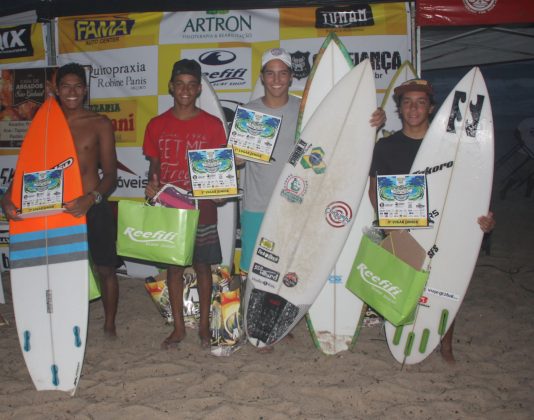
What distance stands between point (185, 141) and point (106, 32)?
6.12 feet

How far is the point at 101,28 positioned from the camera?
12.5 feet

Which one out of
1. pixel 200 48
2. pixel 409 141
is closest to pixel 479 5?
pixel 409 141

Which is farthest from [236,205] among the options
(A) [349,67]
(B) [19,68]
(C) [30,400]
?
(B) [19,68]

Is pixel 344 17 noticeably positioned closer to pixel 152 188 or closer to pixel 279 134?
pixel 279 134

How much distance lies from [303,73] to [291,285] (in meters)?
1.75

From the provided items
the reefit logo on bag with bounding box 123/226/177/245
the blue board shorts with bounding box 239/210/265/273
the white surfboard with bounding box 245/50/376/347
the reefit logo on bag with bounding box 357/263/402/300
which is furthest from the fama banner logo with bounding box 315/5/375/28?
the reefit logo on bag with bounding box 123/226/177/245

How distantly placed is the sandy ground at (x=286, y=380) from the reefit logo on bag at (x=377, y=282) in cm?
45

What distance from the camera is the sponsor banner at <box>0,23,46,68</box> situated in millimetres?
3951

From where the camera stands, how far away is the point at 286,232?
271cm

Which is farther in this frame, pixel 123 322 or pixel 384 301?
pixel 123 322

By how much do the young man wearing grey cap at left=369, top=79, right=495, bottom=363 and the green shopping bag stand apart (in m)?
1.00

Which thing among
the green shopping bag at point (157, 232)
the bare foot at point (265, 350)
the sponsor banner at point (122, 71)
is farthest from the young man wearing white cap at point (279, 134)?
the sponsor banner at point (122, 71)

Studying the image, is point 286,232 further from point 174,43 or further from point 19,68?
point 19,68

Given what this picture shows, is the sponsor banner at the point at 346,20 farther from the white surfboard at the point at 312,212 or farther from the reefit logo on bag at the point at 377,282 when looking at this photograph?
the reefit logo on bag at the point at 377,282
